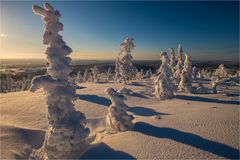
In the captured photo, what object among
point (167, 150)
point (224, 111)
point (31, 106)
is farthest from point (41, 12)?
point (31, 106)

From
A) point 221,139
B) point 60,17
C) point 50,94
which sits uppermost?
point 60,17

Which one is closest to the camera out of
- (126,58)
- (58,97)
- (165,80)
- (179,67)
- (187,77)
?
(58,97)

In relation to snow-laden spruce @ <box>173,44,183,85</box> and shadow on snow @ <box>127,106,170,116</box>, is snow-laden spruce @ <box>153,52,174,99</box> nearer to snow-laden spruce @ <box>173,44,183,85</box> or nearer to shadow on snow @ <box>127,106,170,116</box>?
shadow on snow @ <box>127,106,170,116</box>

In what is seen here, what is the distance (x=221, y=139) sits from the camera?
18.8 meters

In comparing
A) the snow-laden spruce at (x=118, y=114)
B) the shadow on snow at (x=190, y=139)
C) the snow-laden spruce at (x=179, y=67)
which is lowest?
the shadow on snow at (x=190, y=139)

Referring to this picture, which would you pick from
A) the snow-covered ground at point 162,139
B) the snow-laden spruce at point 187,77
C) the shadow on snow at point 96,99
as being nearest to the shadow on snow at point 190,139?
the snow-covered ground at point 162,139

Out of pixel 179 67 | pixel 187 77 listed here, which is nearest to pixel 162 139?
pixel 187 77

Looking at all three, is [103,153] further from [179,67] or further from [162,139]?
[179,67]

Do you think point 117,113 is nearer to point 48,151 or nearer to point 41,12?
point 48,151

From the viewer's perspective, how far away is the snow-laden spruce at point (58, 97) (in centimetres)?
2012

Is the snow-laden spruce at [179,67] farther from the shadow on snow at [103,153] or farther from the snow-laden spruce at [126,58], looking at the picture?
the shadow on snow at [103,153]

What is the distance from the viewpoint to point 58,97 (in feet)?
67.9

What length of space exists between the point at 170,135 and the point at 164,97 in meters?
24.6

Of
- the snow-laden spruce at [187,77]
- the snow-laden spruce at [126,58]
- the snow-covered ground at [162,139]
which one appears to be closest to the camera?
the snow-covered ground at [162,139]
